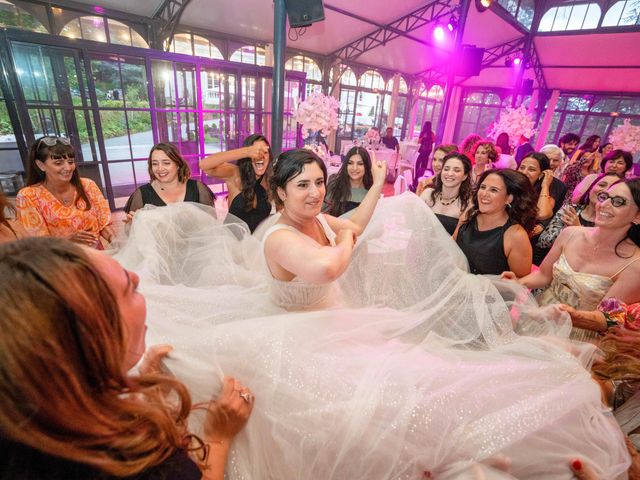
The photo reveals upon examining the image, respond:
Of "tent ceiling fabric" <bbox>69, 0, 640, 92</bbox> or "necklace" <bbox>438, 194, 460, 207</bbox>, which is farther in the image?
"tent ceiling fabric" <bbox>69, 0, 640, 92</bbox>

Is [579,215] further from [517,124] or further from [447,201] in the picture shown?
[517,124]

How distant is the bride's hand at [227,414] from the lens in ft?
2.90

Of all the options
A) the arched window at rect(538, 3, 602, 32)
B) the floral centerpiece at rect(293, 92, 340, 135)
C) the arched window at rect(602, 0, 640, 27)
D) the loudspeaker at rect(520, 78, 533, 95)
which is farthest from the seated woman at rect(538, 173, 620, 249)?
the arched window at rect(538, 3, 602, 32)

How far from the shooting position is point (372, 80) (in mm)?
12023

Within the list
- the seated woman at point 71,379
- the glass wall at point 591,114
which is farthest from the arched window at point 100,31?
the glass wall at point 591,114

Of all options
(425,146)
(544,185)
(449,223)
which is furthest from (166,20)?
(544,185)

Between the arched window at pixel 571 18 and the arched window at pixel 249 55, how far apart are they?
9.23 metres

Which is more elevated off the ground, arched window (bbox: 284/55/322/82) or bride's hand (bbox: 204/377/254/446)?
arched window (bbox: 284/55/322/82)

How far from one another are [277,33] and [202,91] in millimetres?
3853

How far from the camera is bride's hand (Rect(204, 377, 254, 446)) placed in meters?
0.88

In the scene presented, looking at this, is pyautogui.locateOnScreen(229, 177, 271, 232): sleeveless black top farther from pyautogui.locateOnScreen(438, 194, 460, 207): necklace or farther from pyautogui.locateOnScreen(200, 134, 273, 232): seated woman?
pyautogui.locateOnScreen(438, 194, 460, 207): necklace

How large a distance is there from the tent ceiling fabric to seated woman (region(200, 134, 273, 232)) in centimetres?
527

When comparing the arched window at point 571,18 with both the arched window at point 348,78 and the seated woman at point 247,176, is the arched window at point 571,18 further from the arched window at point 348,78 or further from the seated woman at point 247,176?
the seated woman at point 247,176

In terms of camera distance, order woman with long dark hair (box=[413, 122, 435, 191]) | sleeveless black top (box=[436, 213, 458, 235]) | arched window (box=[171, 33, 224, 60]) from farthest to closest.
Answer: woman with long dark hair (box=[413, 122, 435, 191]), arched window (box=[171, 33, 224, 60]), sleeveless black top (box=[436, 213, 458, 235])
